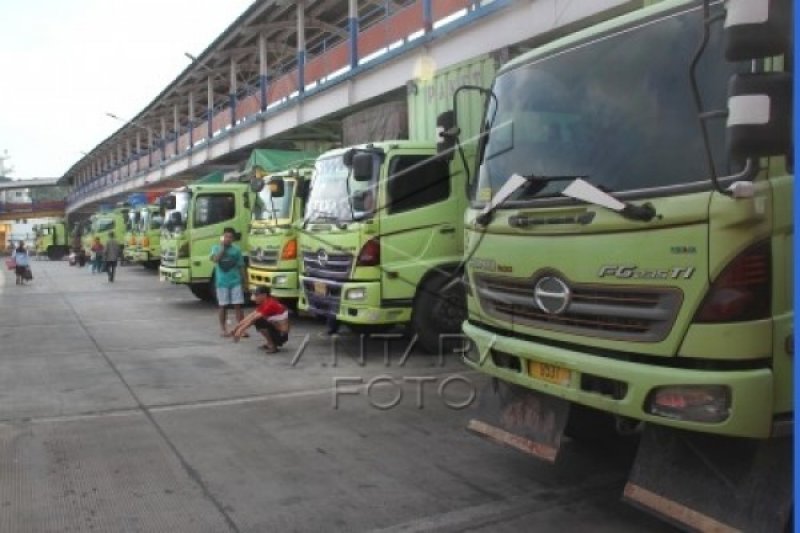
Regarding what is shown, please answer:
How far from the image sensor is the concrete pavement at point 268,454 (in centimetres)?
414

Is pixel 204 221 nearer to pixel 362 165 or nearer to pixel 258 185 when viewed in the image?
pixel 258 185

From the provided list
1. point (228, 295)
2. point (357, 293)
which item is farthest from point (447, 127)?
point (228, 295)

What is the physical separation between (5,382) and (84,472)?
3.63 meters

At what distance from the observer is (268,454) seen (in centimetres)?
527

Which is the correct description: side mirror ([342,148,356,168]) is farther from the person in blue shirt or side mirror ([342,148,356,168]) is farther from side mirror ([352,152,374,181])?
the person in blue shirt

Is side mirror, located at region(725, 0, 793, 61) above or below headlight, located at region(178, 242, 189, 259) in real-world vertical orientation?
above

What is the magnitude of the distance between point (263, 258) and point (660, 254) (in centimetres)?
897

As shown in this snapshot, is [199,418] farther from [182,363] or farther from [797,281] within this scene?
[797,281]

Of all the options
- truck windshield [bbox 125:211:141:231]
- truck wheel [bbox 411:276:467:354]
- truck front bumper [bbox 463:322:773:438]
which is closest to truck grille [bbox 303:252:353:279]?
truck wheel [bbox 411:276:467:354]

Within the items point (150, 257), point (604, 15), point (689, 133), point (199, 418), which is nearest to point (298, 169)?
point (604, 15)

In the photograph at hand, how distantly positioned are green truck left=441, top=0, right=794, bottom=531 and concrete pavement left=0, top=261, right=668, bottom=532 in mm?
531

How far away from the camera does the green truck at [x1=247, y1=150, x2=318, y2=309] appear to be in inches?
442

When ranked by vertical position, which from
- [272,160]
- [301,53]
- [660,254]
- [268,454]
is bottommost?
[268,454]

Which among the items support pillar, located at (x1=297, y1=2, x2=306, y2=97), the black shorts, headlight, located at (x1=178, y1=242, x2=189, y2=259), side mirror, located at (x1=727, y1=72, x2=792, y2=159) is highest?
support pillar, located at (x1=297, y1=2, x2=306, y2=97)
